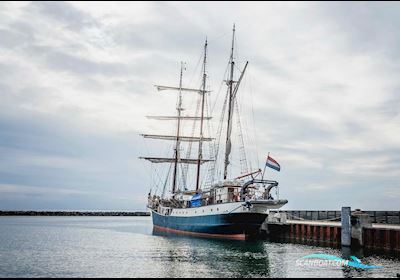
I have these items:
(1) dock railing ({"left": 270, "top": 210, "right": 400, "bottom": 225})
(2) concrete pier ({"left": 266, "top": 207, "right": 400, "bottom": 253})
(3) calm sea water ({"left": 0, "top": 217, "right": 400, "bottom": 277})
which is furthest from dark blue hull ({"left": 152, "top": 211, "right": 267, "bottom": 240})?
(1) dock railing ({"left": 270, "top": 210, "right": 400, "bottom": 225})

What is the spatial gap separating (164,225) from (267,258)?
36.5 metres

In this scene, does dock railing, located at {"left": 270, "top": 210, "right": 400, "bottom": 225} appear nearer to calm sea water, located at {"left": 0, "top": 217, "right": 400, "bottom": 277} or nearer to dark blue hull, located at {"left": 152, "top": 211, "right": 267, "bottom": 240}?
calm sea water, located at {"left": 0, "top": 217, "right": 400, "bottom": 277}

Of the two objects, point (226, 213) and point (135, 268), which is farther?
point (226, 213)

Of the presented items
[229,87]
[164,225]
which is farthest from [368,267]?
[164,225]

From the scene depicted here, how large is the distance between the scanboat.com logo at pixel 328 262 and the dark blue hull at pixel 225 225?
13521 millimetres

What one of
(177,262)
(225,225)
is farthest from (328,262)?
(225,225)

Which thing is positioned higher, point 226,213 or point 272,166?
point 272,166

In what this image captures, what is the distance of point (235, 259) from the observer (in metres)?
34.8

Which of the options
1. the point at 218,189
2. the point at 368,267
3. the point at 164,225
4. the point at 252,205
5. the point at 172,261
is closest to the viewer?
the point at 368,267

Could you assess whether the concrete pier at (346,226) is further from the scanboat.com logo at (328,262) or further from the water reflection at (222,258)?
the water reflection at (222,258)

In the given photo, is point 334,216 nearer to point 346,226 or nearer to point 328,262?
point 346,226

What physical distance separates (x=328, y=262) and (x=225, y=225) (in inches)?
757

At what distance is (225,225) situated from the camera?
5044cm

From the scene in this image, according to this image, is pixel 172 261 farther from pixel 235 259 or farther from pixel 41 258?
pixel 41 258
